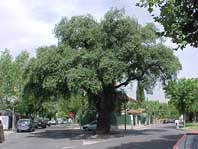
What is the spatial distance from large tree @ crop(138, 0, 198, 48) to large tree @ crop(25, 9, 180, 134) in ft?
76.3

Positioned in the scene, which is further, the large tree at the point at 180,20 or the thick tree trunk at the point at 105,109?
the thick tree trunk at the point at 105,109

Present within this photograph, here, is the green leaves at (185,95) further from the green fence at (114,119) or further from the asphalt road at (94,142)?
the asphalt road at (94,142)

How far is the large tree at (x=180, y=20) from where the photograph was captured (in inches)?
748

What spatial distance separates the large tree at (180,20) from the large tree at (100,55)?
23267mm

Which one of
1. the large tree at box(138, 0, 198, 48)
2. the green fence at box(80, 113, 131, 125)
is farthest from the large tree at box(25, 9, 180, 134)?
the green fence at box(80, 113, 131, 125)

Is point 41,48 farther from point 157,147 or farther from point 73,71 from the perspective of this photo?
point 157,147

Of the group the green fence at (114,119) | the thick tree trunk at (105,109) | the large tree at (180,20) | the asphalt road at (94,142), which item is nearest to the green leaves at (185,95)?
the green fence at (114,119)

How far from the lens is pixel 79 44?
152ft

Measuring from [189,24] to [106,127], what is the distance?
31472 mm

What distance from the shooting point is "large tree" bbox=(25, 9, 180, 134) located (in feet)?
143

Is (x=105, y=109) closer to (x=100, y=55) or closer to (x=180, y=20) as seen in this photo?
(x=100, y=55)

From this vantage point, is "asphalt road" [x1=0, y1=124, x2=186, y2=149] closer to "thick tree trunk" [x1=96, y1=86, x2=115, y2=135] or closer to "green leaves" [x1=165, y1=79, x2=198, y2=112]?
"thick tree trunk" [x1=96, y1=86, x2=115, y2=135]

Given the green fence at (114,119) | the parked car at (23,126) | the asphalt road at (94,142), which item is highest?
the green fence at (114,119)

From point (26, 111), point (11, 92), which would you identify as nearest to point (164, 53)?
point (11, 92)
